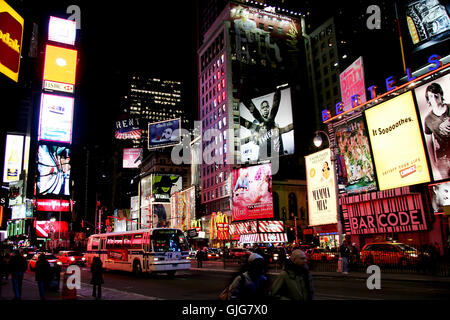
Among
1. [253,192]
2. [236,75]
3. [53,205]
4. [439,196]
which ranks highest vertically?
[236,75]

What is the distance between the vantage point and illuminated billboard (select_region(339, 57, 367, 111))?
35.3 metres

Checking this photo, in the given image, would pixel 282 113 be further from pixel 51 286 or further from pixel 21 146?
pixel 51 286

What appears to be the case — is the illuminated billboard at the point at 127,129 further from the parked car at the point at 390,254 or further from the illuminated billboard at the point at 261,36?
the parked car at the point at 390,254

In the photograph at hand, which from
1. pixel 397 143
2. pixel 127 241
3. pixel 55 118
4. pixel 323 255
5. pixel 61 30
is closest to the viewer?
pixel 127 241

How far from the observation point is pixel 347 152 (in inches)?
1462

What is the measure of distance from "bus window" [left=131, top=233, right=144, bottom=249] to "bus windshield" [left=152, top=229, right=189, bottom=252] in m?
1.25

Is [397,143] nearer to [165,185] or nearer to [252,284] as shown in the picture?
[252,284]

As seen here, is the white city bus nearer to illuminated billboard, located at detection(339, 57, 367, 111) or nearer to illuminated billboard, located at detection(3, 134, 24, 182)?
illuminated billboard, located at detection(339, 57, 367, 111)

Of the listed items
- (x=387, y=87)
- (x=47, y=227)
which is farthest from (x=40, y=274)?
(x=47, y=227)

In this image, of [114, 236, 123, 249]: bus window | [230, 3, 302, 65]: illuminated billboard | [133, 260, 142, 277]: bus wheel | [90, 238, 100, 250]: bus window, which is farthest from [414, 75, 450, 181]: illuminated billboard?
[230, 3, 302, 65]: illuminated billboard

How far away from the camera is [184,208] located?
4296 inches

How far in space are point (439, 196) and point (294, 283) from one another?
3476 cm

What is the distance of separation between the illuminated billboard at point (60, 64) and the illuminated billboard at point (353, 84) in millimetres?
43676

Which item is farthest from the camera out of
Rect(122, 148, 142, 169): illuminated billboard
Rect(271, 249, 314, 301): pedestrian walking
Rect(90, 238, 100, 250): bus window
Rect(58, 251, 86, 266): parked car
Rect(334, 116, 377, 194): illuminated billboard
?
Rect(122, 148, 142, 169): illuminated billboard
